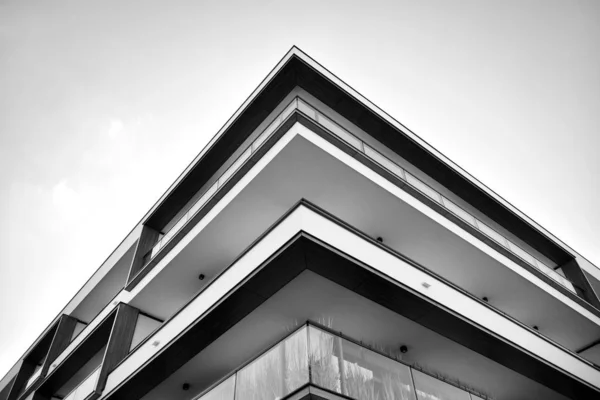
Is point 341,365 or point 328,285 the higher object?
point 328,285

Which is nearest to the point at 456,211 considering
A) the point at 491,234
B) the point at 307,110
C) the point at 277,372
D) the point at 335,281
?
the point at 491,234

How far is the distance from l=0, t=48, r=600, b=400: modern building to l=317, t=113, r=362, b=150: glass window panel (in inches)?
3.7

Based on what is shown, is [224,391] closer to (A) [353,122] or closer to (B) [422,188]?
(B) [422,188]

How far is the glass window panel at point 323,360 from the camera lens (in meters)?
4.79

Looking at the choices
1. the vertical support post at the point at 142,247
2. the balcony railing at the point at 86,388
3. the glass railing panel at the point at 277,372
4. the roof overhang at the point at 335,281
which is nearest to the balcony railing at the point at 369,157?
the vertical support post at the point at 142,247

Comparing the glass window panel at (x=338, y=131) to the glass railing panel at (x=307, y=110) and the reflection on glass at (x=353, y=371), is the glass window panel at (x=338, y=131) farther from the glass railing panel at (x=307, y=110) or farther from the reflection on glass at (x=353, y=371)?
the reflection on glass at (x=353, y=371)

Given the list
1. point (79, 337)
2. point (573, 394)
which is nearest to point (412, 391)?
point (573, 394)

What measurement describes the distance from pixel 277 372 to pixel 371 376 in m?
1.28

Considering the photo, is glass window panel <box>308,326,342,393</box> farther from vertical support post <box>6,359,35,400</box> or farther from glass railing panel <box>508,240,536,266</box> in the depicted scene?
vertical support post <box>6,359,35,400</box>

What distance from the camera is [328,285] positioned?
693 centimetres

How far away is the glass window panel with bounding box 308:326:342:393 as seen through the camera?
479cm

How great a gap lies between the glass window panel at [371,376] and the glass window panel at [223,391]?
5.94 ft

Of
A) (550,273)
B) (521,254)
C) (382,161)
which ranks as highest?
(382,161)

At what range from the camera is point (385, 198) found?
31.1 feet
